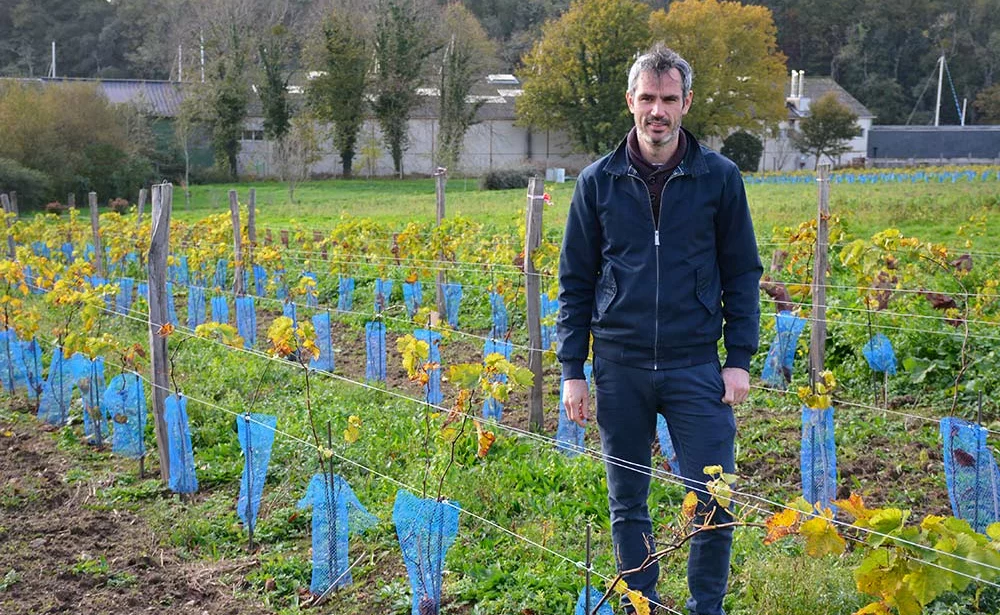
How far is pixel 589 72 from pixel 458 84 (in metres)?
5.60

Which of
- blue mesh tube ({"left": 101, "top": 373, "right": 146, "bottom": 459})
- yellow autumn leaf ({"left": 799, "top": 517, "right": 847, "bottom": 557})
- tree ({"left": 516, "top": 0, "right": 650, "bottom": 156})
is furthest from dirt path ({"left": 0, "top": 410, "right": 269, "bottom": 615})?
tree ({"left": 516, "top": 0, "right": 650, "bottom": 156})

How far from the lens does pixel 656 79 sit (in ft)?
9.87

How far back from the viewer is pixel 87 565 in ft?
14.6

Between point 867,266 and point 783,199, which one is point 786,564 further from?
point 783,199

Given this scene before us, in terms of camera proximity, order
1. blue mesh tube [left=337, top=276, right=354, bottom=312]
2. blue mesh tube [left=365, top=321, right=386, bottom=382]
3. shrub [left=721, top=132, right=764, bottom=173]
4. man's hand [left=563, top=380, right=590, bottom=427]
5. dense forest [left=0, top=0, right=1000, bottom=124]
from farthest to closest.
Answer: dense forest [left=0, top=0, right=1000, bottom=124] < shrub [left=721, top=132, right=764, bottom=173] < blue mesh tube [left=337, top=276, right=354, bottom=312] < blue mesh tube [left=365, top=321, right=386, bottom=382] < man's hand [left=563, top=380, right=590, bottom=427]

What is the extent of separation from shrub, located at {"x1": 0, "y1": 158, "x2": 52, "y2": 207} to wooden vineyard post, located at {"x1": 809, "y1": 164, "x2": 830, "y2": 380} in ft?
79.4

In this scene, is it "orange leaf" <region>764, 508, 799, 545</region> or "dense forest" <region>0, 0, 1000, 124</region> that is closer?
"orange leaf" <region>764, 508, 799, 545</region>

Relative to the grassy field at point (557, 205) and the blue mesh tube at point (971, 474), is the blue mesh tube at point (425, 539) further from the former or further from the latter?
the grassy field at point (557, 205)

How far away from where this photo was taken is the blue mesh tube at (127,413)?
5938 millimetres

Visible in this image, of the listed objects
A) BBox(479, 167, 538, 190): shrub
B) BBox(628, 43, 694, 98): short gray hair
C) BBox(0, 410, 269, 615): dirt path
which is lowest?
BBox(0, 410, 269, 615): dirt path

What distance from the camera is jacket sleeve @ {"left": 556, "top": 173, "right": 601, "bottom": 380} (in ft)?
10.5

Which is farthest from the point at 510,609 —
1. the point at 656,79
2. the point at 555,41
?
the point at 555,41

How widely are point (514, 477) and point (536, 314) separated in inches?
51.3

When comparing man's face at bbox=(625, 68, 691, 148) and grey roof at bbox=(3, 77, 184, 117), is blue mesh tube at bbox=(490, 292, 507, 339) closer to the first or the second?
man's face at bbox=(625, 68, 691, 148)
